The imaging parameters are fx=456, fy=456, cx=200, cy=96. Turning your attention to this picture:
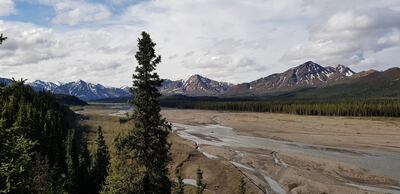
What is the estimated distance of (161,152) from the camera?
22.5 meters

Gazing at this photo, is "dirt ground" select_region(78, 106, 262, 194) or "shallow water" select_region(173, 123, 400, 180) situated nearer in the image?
"dirt ground" select_region(78, 106, 262, 194)

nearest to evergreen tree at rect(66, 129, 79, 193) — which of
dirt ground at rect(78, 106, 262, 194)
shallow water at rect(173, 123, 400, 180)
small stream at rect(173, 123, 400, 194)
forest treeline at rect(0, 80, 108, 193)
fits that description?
forest treeline at rect(0, 80, 108, 193)

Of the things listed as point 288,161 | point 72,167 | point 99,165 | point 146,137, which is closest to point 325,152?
point 288,161

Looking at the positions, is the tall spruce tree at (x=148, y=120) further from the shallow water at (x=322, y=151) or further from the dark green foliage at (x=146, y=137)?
the shallow water at (x=322, y=151)

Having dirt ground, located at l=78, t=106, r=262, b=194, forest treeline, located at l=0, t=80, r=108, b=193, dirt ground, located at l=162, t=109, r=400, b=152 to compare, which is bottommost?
dirt ground, located at l=78, t=106, r=262, b=194

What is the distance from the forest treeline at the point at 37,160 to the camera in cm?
1547

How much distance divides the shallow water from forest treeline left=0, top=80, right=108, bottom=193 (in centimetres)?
4572

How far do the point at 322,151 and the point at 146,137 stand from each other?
79.7 m

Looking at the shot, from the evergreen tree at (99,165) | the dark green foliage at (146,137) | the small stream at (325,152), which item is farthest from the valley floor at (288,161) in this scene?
the evergreen tree at (99,165)

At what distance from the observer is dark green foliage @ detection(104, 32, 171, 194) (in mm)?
22109

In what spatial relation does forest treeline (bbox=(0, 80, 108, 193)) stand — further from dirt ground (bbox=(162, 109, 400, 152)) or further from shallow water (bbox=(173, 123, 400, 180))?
dirt ground (bbox=(162, 109, 400, 152))

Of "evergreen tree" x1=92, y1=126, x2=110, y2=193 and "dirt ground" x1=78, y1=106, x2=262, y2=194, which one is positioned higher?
"evergreen tree" x1=92, y1=126, x2=110, y2=193

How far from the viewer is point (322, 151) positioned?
96.4 m

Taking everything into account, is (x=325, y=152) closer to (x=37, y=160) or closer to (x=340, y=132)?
(x=340, y=132)
